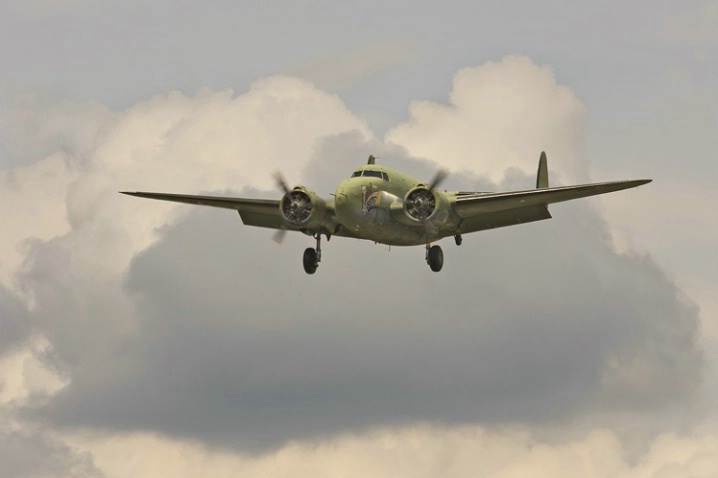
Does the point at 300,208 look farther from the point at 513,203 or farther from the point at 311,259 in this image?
the point at 513,203

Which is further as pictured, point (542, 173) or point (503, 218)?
point (542, 173)

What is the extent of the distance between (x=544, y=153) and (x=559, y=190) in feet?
78.6

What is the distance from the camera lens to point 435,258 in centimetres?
7069

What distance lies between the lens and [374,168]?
6881 cm

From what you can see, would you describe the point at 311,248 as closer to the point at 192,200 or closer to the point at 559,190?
the point at 192,200

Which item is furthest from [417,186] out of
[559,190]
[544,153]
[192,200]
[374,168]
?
[544,153]

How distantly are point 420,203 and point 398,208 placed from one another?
122 cm

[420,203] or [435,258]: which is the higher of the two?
[420,203]

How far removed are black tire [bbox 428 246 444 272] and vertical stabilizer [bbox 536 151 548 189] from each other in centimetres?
2030

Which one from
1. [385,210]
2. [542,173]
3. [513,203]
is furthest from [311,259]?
[542,173]

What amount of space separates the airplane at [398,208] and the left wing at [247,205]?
0.05 metres

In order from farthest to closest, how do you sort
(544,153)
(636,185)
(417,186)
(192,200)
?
1. (544,153)
2. (192,200)
3. (417,186)
4. (636,185)

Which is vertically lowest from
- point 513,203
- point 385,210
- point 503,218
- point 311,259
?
point 311,259

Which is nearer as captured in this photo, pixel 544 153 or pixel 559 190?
pixel 559 190
